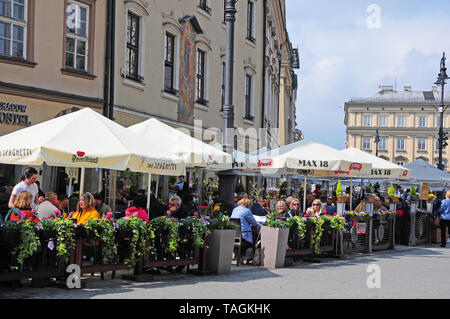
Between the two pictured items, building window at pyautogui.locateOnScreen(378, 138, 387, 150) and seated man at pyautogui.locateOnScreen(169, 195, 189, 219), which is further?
building window at pyautogui.locateOnScreen(378, 138, 387, 150)

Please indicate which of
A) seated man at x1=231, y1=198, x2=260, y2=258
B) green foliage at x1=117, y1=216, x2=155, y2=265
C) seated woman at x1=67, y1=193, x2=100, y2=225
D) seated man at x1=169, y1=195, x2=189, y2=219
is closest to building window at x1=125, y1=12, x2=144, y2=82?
seated man at x1=231, y1=198, x2=260, y2=258

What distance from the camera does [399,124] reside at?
112000mm

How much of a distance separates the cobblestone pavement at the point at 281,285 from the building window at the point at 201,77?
440 inches

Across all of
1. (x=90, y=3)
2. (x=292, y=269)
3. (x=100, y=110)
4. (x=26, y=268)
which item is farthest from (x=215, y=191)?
(x=26, y=268)

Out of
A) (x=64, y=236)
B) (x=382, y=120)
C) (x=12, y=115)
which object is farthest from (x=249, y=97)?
(x=382, y=120)

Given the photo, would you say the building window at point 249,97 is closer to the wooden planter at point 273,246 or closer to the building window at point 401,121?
the wooden planter at point 273,246

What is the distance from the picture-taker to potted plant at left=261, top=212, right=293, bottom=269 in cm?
1291

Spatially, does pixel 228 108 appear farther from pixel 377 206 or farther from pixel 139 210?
pixel 377 206

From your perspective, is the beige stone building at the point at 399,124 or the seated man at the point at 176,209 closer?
the seated man at the point at 176,209

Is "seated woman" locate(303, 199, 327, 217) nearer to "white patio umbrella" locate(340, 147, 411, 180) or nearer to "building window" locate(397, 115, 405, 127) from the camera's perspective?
"white patio umbrella" locate(340, 147, 411, 180)

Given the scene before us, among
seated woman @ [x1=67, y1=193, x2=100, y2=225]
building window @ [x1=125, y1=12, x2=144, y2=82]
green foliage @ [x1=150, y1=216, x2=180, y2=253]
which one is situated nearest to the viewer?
seated woman @ [x1=67, y1=193, x2=100, y2=225]

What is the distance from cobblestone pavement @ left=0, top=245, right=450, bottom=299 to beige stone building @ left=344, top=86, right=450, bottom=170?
325 feet

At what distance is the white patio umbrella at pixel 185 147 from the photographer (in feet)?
44.1

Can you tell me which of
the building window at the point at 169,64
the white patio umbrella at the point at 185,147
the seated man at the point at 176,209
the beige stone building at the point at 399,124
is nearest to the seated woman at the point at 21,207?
the seated man at the point at 176,209
